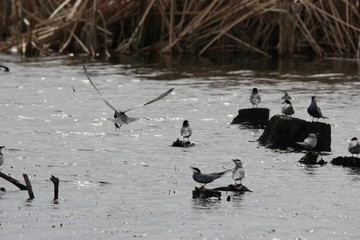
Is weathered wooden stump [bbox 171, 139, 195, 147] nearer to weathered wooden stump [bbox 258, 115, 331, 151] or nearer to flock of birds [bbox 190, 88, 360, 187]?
flock of birds [bbox 190, 88, 360, 187]

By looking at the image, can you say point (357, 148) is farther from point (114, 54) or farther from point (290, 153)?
point (114, 54)

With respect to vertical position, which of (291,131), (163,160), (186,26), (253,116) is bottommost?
(163,160)

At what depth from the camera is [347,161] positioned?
17.0 metres

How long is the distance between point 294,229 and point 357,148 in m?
4.75

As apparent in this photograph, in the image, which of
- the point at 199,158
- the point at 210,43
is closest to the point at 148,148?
the point at 199,158

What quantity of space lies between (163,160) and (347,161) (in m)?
3.09

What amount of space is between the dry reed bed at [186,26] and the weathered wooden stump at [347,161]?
17987 mm

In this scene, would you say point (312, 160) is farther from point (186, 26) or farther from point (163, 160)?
point (186, 26)

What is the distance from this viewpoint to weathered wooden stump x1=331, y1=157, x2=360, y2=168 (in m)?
16.9

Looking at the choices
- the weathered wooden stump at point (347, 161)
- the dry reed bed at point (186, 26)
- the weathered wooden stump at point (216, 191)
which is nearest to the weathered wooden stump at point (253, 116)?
the weathered wooden stump at point (347, 161)

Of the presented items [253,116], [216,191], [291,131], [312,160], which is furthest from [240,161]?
[253,116]

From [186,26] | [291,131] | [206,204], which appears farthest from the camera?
[186,26]

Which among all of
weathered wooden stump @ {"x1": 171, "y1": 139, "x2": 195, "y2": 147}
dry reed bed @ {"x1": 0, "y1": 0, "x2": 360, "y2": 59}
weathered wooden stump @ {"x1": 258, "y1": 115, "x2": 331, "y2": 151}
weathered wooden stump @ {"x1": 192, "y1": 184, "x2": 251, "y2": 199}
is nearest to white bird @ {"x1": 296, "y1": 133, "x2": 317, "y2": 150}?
weathered wooden stump @ {"x1": 258, "y1": 115, "x2": 331, "y2": 151}

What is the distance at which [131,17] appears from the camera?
39812 mm
